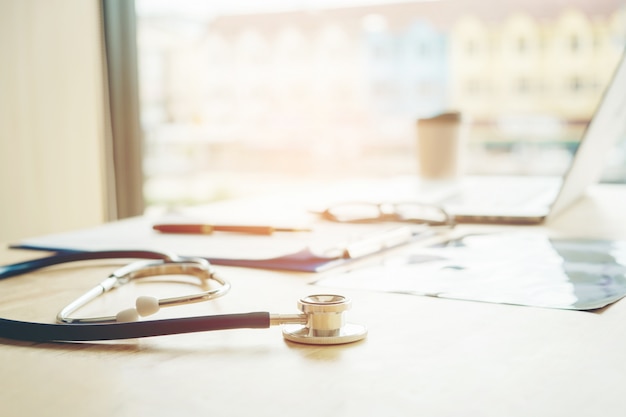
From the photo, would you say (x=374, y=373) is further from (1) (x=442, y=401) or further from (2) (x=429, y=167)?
(2) (x=429, y=167)

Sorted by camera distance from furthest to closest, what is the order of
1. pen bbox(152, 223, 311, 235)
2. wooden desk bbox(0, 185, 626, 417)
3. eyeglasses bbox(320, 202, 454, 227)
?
eyeglasses bbox(320, 202, 454, 227)
pen bbox(152, 223, 311, 235)
wooden desk bbox(0, 185, 626, 417)

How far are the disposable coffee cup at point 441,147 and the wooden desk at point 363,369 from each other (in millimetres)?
1207

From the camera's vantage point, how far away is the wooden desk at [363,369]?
327 millimetres

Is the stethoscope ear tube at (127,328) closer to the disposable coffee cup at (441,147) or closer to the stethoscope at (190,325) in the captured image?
the stethoscope at (190,325)

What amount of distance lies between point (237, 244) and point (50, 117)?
5.75 ft

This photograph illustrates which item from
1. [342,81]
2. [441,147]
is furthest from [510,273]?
[342,81]

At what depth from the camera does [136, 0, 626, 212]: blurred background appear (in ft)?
13.6

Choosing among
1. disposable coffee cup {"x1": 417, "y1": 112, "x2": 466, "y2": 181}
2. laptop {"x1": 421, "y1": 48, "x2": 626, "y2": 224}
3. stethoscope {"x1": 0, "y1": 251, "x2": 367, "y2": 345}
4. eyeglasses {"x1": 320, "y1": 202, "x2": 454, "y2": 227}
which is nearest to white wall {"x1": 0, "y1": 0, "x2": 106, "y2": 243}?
disposable coffee cup {"x1": 417, "y1": 112, "x2": 466, "y2": 181}

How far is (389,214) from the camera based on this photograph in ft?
3.45

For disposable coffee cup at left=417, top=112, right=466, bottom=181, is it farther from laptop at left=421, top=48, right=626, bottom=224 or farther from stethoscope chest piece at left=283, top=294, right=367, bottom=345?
stethoscope chest piece at left=283, top=294, right=367, bottom=345

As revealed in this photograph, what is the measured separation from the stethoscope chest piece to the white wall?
2.02 metres

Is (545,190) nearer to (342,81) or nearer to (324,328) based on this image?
(324,328)

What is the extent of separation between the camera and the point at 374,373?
0.37 meters

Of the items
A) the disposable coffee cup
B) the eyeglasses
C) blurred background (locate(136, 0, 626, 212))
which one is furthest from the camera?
blurred background (locate(136, 0, 626, 212))
